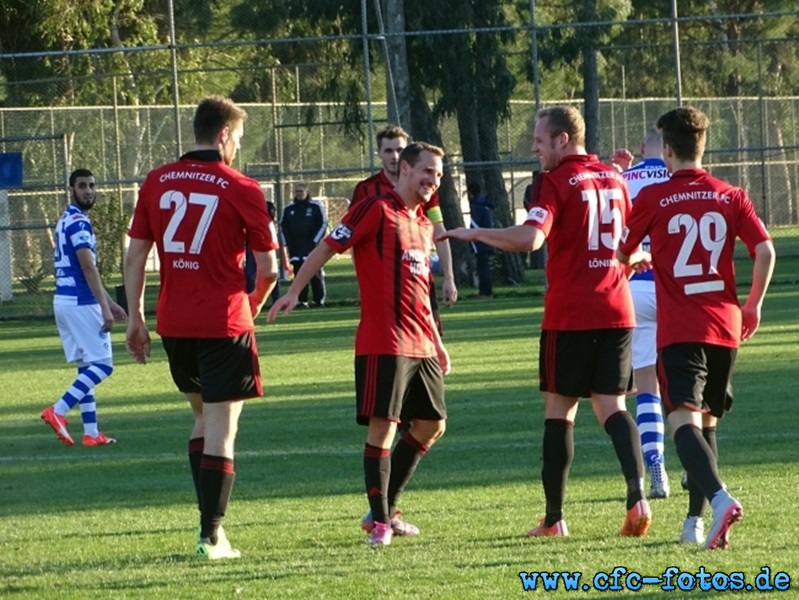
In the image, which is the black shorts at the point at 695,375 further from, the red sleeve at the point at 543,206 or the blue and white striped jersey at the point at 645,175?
the blue and white striped jersey at the point at 645,175

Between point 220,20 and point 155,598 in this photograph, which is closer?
point 155,598

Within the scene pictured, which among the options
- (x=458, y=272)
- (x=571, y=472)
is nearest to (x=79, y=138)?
(x=458, y=272)

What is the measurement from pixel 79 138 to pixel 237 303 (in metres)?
31.5

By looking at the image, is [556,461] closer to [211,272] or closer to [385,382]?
[385,382]

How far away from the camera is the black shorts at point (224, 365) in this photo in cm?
783

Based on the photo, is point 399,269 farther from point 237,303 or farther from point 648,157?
point 648,157

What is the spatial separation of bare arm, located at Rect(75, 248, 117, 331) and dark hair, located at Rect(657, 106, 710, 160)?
5.97 meters

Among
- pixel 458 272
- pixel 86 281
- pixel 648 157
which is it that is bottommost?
pixel 458 272

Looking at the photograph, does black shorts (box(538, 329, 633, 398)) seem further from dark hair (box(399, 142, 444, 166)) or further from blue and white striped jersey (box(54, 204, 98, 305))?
blue and white striped jersey (box(54, 204, 98, 305))

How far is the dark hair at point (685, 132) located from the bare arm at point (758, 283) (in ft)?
1.71

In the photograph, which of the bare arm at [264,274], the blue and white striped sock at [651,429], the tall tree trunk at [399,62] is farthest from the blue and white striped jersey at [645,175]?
the tall tree trunk at [399,62]

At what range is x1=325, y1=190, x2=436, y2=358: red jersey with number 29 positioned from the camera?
8086 millimetres

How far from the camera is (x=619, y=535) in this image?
8.03 metres

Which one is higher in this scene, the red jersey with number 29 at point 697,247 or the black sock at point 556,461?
the red jersey with number 29 at point 697,247
